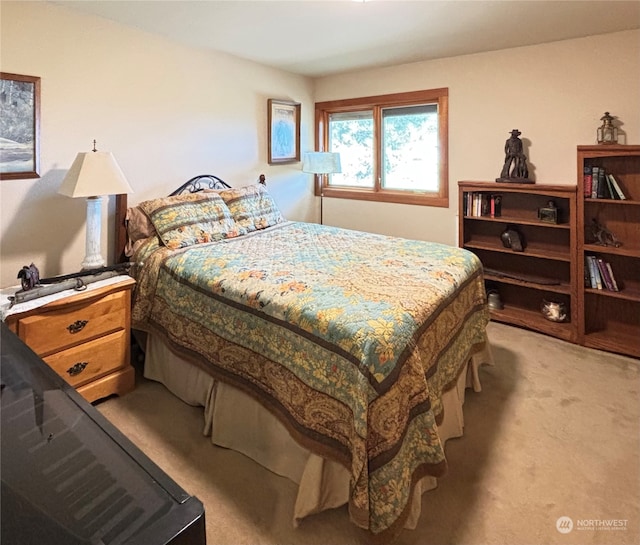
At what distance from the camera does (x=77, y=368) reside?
2242mm

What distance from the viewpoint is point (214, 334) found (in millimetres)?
2129

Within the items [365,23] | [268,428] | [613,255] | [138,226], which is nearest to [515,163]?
[613,255]

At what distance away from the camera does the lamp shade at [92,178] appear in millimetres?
2326

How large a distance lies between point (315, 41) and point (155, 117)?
4.45 ft

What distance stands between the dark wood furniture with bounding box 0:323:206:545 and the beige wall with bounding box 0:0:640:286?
2056mm

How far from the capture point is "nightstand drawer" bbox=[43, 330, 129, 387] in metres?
2.18

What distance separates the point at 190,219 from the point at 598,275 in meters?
2.97

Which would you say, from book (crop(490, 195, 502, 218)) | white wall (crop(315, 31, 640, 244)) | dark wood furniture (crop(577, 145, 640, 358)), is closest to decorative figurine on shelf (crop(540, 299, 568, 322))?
dark wood furniture (crop(577, 145, 640, 358))

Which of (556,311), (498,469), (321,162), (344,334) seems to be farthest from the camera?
(321,162)

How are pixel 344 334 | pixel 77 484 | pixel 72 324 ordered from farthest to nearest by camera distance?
pixel 72 324 < pixel 344 334 < pixel 77 484

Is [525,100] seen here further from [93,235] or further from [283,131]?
[93,235]

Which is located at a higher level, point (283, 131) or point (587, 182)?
point (283, 131)

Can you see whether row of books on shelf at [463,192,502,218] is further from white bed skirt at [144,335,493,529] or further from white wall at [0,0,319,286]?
white wall at [0,0,319,286]

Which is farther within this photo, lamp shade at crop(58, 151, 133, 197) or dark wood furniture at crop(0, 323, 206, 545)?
lamp shade at crop(58, 151, 133, 197)
